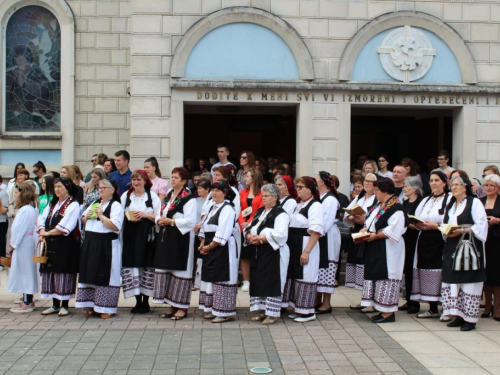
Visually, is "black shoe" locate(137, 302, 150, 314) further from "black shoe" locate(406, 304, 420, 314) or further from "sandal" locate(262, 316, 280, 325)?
"black shoe" locate(406, 304, 420, 314)

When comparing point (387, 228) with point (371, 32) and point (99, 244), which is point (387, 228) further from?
point (371, 32)

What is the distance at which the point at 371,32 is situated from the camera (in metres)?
12.4

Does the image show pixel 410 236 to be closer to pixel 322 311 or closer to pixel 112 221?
pixel 322 311

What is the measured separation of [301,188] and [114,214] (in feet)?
7.69

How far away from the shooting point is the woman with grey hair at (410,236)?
8.89 metres

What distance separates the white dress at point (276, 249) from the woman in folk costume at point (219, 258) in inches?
11.0

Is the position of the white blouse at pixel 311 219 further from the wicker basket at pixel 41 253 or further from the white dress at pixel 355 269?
the wicker basket at pixel 41 253

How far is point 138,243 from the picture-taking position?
8.68 m

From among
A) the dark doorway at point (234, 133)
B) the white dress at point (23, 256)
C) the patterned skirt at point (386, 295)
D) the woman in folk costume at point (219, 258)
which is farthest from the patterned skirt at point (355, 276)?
the dark doorway at point (234, 133)

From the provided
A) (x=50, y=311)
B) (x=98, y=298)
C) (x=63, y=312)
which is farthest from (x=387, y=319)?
(x=50, y=311)

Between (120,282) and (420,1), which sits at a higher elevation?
(420,1)

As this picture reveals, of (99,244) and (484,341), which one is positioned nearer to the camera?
(484,341)

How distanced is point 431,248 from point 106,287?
4098 mm

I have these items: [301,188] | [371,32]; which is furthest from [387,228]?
[371,32]
